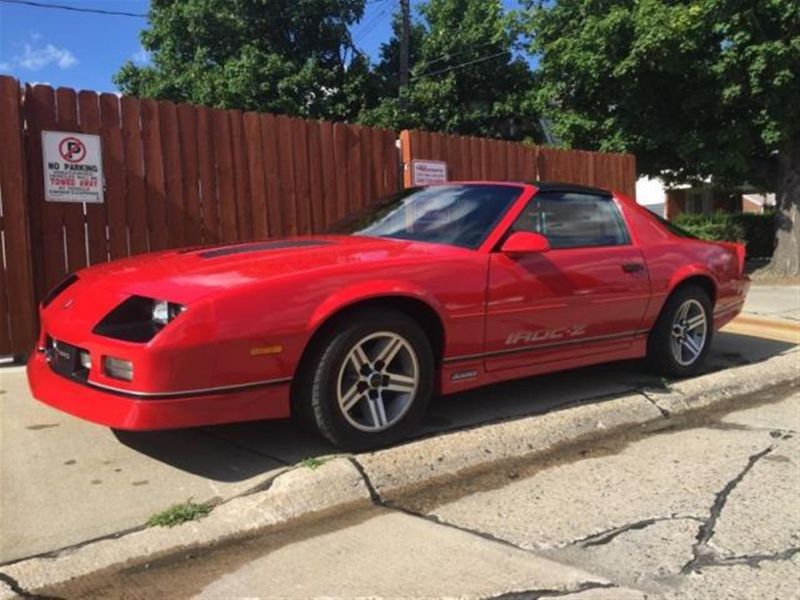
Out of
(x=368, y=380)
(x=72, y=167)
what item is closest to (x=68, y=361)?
(x=368, y=380)

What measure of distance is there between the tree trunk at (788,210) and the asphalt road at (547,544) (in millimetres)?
13042

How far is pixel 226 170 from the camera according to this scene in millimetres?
7102

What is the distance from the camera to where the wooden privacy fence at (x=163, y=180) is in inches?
233

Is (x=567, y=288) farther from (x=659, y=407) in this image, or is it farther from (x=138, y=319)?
(x=138, y=319)

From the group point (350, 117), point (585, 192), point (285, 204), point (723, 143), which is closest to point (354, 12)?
point (350, 117)

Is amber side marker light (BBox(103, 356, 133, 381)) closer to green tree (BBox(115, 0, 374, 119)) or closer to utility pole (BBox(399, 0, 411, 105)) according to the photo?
green tree (BBox(115, 0, 374, 119))

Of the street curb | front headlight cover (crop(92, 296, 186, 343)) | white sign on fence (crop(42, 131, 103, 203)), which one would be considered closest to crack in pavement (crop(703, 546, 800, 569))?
the street curb

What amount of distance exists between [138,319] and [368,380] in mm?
1182

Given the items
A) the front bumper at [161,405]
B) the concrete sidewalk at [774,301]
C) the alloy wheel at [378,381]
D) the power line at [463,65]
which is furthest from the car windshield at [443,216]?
the power line at [463,65]

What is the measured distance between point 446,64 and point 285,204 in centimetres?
1914

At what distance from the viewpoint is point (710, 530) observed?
354 cm

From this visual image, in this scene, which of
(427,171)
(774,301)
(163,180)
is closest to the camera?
(163,180)

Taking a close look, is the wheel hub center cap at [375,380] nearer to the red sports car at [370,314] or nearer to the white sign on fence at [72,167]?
the red sports car at [370,314]

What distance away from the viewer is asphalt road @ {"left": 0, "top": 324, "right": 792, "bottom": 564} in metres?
3.43
